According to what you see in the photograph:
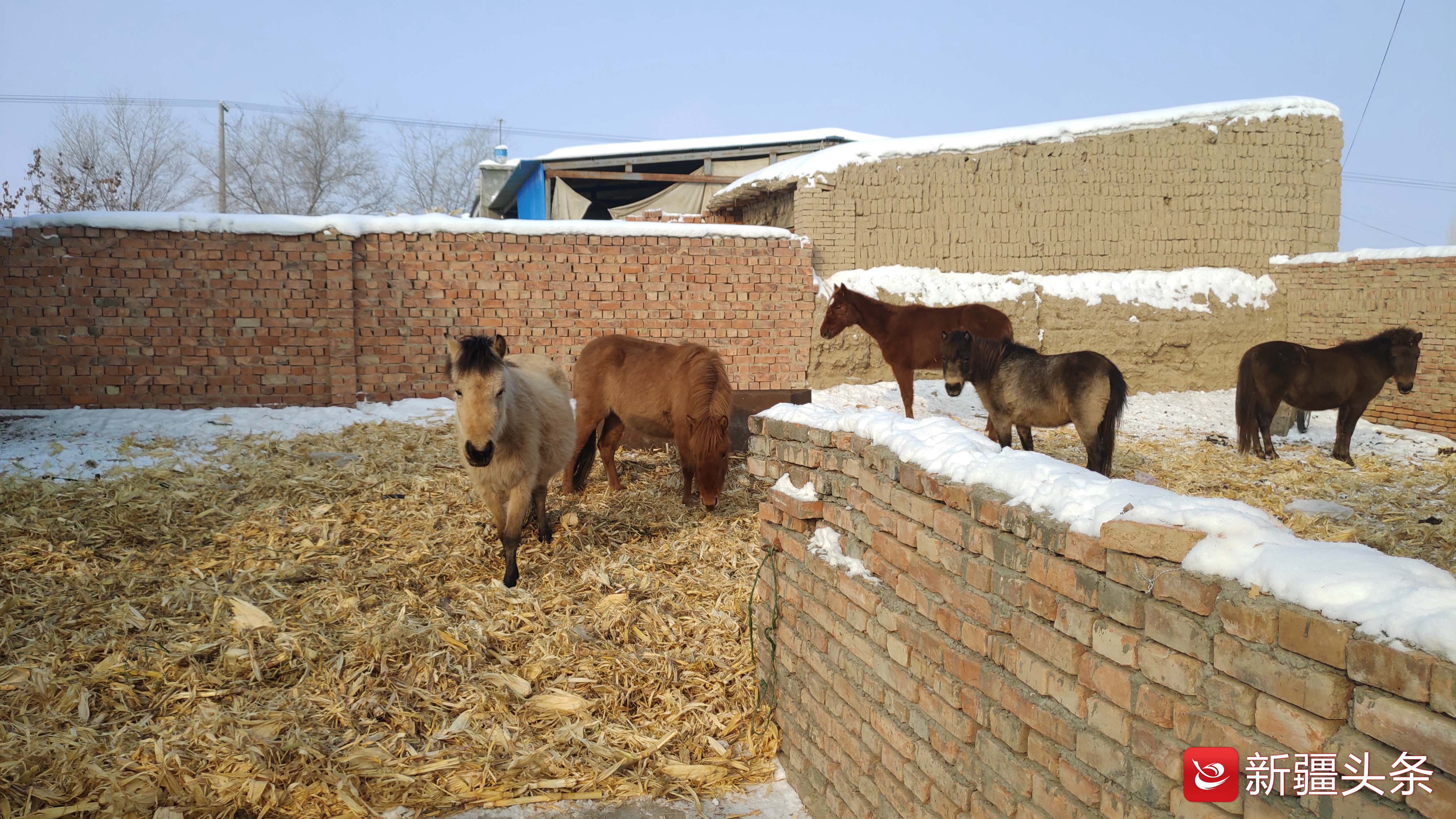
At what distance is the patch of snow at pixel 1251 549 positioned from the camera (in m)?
1.41

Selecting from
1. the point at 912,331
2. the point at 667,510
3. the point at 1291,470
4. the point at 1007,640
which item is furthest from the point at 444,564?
the point at 1291,470

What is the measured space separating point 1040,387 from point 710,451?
3.12m

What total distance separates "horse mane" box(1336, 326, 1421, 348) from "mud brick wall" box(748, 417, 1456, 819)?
28.4 feet

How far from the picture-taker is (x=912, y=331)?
10.8 meters

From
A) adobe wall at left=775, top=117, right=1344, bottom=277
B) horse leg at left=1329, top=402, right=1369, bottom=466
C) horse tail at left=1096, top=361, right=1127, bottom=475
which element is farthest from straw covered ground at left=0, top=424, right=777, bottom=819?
horse leg at left=1329, top=402, right=1369, bottom=466

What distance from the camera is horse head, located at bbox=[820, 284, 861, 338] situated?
10.9m

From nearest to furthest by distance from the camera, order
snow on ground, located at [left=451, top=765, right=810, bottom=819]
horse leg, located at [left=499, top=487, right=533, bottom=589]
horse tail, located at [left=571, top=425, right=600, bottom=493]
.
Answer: snow on ground, located at [left=451, top=765, right=810, bottom=819]
horse leg, located at [left=499, top=487, right=533, bottom=589]
horse tail, located at [left=571, top=425, right=600, bottom=493]

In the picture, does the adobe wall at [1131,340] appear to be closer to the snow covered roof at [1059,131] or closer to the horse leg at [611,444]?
the snow covered roof at [1059,131]

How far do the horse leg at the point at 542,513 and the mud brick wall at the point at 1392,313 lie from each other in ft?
38.8

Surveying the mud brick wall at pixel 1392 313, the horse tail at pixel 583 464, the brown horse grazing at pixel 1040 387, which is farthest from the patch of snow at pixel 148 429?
the mud brick wall at pixel 1392 313

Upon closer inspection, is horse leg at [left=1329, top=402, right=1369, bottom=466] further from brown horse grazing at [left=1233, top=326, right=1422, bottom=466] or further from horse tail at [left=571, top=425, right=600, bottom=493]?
horse tail at [left=571, top=425, right=600, bottom=493]

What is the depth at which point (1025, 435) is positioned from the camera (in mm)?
8047

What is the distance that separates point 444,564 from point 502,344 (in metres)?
1.60

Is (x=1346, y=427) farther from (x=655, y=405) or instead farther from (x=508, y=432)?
(x=508, y=432)
